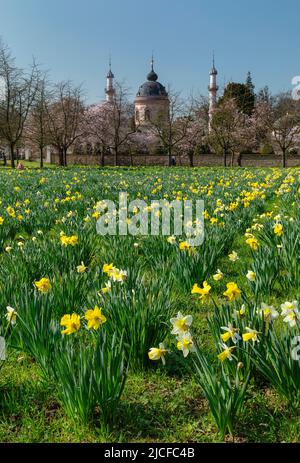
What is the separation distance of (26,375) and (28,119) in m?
40.9

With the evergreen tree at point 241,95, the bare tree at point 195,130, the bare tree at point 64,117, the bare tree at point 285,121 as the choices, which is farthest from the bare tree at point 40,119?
the evergreen tree at point 241,95

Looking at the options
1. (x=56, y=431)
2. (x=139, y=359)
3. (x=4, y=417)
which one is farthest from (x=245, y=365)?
(x=4, y=417)

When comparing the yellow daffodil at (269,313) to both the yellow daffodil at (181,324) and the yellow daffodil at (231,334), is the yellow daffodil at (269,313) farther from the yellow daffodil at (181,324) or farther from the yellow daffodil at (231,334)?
the yellow daffodil at (181,324)

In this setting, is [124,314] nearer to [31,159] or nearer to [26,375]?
[26,375]

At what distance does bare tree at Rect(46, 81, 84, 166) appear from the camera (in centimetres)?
3850

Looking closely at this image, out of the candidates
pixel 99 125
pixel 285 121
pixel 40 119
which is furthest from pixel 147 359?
pixel 99 125

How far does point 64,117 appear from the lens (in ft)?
128

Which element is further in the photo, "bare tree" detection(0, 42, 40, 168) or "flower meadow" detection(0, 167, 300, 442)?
"bare tree" detection(0, 42, 40, 168)

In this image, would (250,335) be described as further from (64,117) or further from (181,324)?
(64,117)

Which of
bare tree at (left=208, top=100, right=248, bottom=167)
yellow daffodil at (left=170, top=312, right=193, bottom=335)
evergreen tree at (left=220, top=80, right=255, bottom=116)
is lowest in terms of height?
yellow daffodil at (left=170, top=312, right=193, bottom=335)

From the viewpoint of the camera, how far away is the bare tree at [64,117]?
3850 cm

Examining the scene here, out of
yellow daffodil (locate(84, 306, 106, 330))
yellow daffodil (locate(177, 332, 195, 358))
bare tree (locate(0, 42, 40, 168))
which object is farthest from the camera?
bare tree (locate(0, 42, 40, 168))

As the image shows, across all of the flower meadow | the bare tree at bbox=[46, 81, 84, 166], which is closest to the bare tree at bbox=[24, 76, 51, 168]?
the bare tree at bbox=[46, 81, 84, 166]

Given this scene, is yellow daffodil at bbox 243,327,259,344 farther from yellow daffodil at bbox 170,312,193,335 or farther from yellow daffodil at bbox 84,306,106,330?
yellow daffodil at bbox 84,306,106,330
